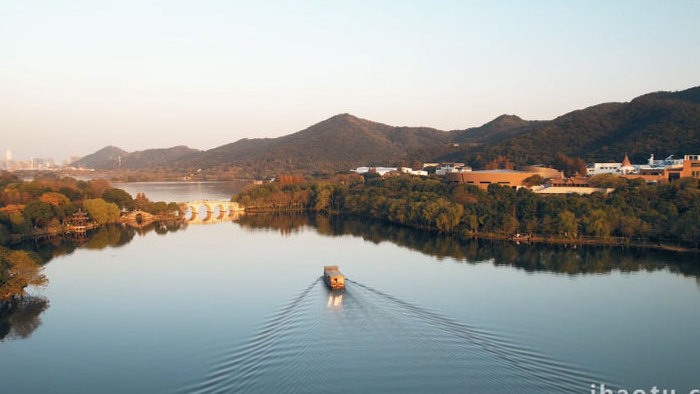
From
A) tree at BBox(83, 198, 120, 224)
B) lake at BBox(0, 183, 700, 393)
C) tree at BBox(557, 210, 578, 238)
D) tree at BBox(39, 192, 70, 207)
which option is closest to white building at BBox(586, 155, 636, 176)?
tree at BBox(557, 210, 578, 238)

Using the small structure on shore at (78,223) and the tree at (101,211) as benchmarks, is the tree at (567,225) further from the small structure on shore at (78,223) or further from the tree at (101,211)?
the tree at (101,211)

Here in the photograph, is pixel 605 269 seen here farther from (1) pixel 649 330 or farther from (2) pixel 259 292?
(2) pixel 259 292

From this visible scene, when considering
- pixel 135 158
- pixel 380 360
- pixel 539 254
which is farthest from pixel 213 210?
pixel 135 158

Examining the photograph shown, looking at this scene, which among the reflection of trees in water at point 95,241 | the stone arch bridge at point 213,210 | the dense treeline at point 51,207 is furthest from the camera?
the stone arch bridge at point 213,210

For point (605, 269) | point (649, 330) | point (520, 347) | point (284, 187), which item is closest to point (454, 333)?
point (520, 347)

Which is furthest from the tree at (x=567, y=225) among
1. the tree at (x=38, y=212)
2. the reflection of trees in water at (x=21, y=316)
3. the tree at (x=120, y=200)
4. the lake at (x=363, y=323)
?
the tree at (x=120, y=200)

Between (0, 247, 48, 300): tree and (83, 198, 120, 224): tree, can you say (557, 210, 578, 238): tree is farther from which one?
(83, 198, 120, 224): tree
